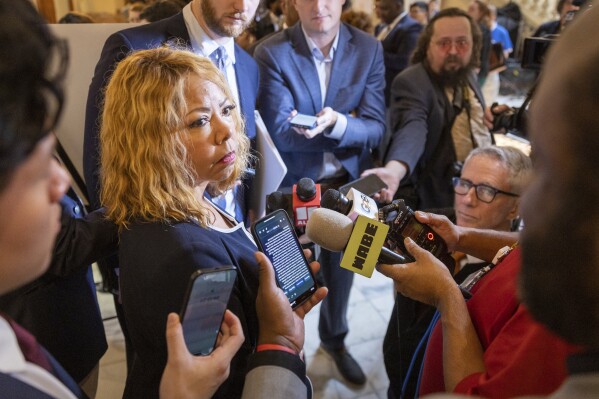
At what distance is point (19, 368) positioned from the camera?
53 centimetres

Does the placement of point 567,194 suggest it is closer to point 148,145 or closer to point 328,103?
point 148,145

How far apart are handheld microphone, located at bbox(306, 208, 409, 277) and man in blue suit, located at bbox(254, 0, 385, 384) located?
0.82 m

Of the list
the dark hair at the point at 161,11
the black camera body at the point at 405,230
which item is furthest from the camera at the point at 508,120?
the dark hair at the point at 161,11

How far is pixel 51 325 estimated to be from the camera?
3.85 ft

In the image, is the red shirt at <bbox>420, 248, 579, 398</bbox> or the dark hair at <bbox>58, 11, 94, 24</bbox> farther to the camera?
the dark hair at <bbox>58, 11, 94, 24</bbox>

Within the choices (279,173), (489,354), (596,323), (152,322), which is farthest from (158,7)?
(596,323)

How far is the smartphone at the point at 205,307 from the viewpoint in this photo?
A: 736 mm

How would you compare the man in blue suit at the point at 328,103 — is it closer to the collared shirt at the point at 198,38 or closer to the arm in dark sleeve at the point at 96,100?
the collared shirt at the point at 198,38

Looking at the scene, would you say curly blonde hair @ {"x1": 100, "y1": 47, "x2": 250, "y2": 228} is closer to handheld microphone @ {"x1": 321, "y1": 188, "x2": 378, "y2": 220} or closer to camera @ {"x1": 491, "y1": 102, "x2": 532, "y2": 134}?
handheld microphone @ {"x1": 321, "y1": 188, "x2": 378, "y2": 220}

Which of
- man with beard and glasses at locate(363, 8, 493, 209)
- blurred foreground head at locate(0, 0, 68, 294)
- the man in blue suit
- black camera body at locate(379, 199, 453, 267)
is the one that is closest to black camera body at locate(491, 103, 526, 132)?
man with beard and glasses at locate(363, 8, 493, 209)

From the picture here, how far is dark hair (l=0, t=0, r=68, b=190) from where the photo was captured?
0.45m

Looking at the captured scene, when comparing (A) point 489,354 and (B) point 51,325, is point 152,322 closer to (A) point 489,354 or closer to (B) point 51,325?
(B) point 51,325

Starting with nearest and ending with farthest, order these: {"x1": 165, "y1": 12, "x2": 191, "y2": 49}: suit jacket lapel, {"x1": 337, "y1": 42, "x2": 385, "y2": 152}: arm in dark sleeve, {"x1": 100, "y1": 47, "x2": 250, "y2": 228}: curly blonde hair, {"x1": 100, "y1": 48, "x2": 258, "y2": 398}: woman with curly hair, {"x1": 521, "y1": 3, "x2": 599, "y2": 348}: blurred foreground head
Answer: {"x1": 521, "y1": 3, "x2": 599, "y2": 348}: blurred foreground head → {"x1": 100, "y1": 48, "x2": 258, "y2": 398}: woman with curly hair → {"x1": 100, "y1": 47, "x2": 250, "y2": 228}: curly blonde hair → {"x1": 165, "y1": 12, "x2": 191, "y2": 49}: suit jacket lapel → {"x1": 337, "y1": 42, "x2": 385, "y2": 152}: arm in dark sleeve

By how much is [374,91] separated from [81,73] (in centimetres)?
122
